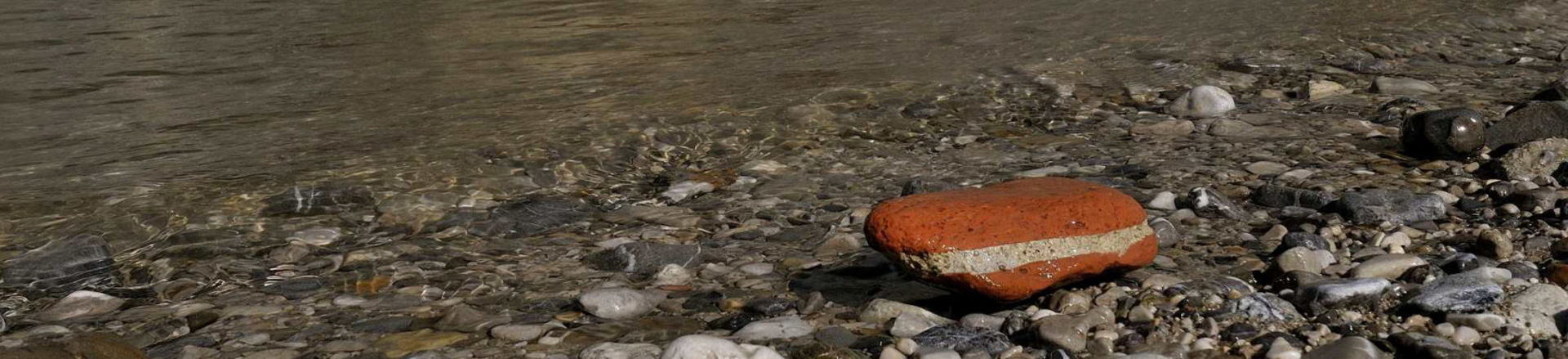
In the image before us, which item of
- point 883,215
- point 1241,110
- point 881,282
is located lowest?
point 1241,110

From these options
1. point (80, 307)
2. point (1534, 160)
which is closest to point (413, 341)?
point (80, 307)

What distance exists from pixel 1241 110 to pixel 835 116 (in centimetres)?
145

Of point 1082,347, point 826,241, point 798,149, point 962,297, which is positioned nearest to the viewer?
point 1082,347

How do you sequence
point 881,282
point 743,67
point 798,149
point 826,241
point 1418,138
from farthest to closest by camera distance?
point 743,67
point 798,149
point 1418,138
point 826,241
point 881,282

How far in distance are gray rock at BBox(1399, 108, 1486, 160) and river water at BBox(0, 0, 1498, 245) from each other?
2.09 metres

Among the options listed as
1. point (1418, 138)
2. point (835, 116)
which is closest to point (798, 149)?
point (835, 116)

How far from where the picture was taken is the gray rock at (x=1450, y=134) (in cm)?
393

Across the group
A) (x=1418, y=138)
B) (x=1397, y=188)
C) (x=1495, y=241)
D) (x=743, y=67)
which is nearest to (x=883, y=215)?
(x=1495, y=241)

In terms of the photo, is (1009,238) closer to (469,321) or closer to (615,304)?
(615,304)

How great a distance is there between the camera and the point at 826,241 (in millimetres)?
3393

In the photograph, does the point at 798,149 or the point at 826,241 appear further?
the point at 798,149

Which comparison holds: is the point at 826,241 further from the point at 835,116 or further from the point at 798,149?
the point at 835,116

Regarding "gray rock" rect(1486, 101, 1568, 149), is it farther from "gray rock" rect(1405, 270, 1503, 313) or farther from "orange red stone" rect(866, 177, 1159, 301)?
"orange red stone" rect(866, 177, 1159, 301)

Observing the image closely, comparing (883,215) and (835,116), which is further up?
(883,215)
